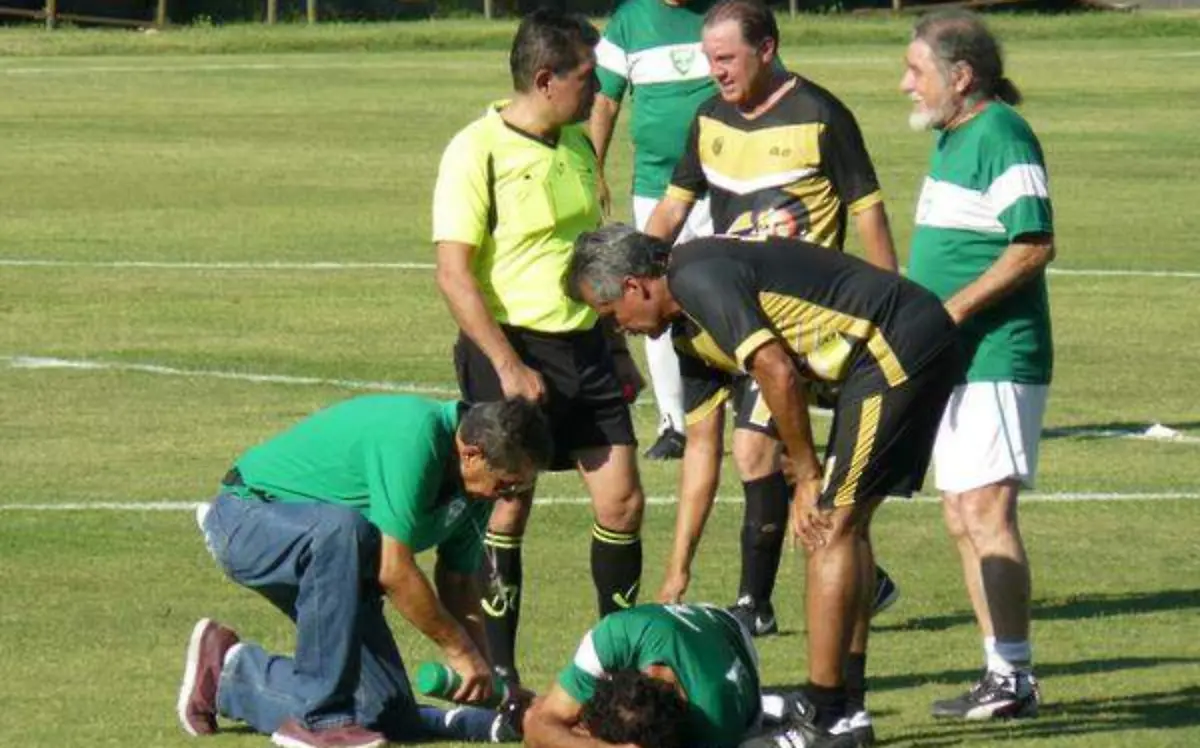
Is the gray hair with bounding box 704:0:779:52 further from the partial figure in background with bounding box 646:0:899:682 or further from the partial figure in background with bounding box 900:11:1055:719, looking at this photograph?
the partial figure in background with bounding box 900:11:1055:719

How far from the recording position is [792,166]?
11.0 m

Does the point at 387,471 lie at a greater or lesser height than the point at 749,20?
lesser

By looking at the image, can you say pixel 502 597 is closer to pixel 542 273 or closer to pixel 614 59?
pixel 542 273

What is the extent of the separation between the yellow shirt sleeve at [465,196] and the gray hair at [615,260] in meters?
1.23

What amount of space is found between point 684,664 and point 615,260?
1.18 m

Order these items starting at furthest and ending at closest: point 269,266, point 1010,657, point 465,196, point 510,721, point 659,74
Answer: point 269,266 → point 659,74 → point 465,196 → point 1010,657 → point 510,721

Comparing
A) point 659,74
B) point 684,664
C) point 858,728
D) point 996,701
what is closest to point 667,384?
point 659,74

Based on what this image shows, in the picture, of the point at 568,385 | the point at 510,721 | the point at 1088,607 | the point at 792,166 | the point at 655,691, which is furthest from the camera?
the point at 1088,607

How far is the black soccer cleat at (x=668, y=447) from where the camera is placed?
1473 centimetres

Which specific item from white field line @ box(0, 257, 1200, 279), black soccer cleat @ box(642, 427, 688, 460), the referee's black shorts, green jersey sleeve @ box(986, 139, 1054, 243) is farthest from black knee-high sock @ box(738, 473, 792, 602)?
white field line @ box(0, 257, 1200, 279)

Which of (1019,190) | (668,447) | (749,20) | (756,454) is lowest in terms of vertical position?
(668,447)

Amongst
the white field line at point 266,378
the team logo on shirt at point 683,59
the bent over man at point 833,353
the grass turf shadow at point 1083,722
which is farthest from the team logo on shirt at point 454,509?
the white field line at point 266,378

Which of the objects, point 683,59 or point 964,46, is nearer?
point 964,46

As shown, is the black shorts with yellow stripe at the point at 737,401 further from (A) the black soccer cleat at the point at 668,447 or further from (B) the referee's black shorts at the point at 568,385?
(A) the black soccer cleat at the point at 668,447
